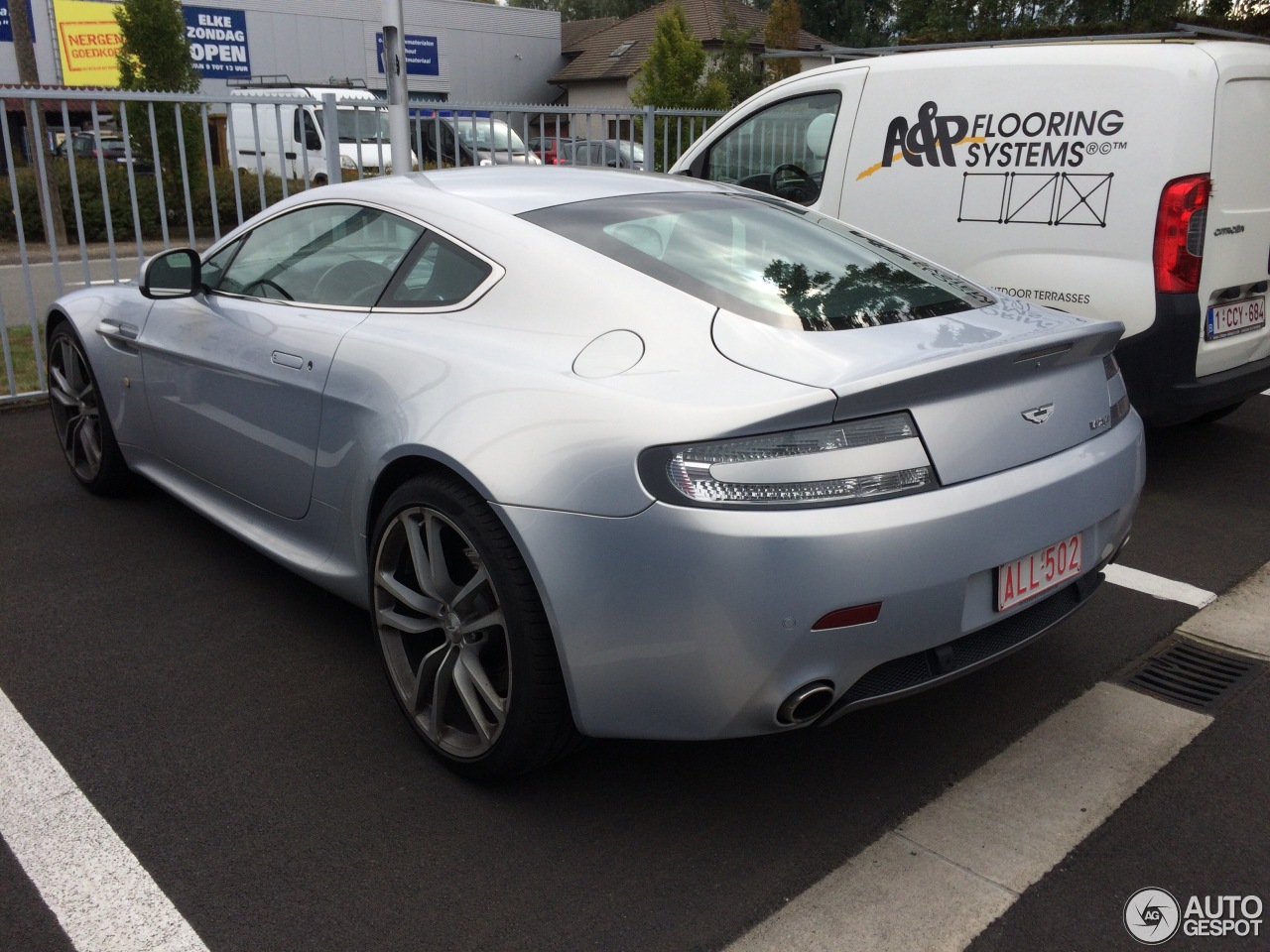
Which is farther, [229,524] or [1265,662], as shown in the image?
[229,524]

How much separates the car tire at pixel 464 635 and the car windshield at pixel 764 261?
2.51 feet

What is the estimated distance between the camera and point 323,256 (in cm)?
342

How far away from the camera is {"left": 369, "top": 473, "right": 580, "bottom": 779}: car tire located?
7.86 ft

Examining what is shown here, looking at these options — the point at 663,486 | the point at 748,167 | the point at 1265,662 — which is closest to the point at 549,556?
the point at 663,486

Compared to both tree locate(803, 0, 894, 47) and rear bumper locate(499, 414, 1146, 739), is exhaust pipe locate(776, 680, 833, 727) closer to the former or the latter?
rear bumper locate(499, 414, 1146, 739)

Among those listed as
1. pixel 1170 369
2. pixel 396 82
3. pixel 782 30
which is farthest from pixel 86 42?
pixel 1170 369

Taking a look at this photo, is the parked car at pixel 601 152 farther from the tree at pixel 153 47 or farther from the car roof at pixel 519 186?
the tree at pixel 153 47

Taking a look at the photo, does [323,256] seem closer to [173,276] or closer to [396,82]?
[173,276]

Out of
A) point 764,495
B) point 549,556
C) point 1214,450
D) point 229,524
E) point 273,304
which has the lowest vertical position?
point 1214,450

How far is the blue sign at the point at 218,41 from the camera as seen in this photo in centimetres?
3158

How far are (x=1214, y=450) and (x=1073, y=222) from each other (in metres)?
1.67

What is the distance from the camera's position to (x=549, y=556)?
2291 millimetres

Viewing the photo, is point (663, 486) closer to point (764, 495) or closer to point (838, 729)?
point (764, 495)

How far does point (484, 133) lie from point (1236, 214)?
20.8 ft
